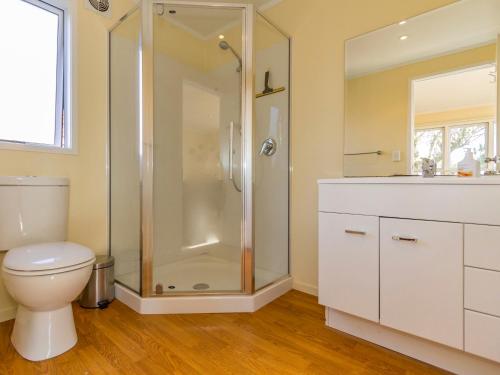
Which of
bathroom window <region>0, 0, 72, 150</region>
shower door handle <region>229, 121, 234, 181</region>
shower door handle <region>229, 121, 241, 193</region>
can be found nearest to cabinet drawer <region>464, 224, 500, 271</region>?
shower door handle <region>229, 121, 241, 193</region>

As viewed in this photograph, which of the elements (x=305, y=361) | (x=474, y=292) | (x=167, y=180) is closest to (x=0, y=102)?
(x=167, y=180)

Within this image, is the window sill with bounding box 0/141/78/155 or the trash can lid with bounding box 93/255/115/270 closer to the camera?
the window sill with bounding box 0/141/78/155

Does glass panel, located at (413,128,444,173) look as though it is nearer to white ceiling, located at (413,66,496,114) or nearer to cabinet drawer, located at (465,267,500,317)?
white ceiling, located at (413,66,496,114)

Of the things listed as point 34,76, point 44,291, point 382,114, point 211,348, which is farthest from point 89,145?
point 382,114

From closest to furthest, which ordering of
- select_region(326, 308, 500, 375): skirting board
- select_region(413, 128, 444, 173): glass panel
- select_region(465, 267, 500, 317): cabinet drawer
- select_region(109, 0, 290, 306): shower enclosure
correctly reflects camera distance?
select_region(465, 267, 500, 317): cabinet drawer < select_region(326, 308, 500, 375): skirting board < select_region(413, 128, 444, 173): glass panel < select_region(109, 0, 290, 306): shower enclosure

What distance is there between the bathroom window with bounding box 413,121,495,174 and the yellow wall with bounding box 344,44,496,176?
0.07m

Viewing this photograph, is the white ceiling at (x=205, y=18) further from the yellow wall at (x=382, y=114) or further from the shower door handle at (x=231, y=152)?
the yellow wall at (x=382, y=114)

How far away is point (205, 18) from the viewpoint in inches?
78.0

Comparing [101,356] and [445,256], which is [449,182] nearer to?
[445,256]

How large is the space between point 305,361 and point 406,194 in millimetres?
868

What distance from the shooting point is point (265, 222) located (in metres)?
1.97

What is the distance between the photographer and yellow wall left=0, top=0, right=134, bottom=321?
1785mm

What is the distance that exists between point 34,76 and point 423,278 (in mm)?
2472

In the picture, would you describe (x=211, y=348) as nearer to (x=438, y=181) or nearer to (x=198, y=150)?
(x=438, y=181)
